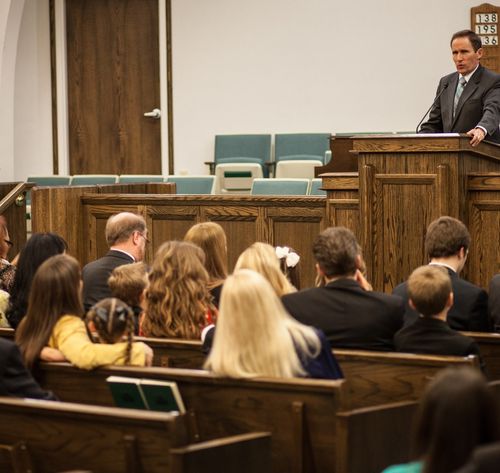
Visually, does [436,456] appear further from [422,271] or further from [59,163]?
[59,163]

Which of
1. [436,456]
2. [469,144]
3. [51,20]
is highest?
[51,20]

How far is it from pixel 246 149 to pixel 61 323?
860cm

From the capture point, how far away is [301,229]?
279 inches

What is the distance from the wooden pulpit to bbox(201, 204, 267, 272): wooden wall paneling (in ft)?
4.97

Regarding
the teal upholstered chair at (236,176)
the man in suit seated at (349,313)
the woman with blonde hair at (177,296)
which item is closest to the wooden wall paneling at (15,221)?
the teal upholstered chair at (236,176)

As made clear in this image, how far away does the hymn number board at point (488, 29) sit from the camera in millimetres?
11609

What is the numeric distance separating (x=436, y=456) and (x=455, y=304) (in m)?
2.50

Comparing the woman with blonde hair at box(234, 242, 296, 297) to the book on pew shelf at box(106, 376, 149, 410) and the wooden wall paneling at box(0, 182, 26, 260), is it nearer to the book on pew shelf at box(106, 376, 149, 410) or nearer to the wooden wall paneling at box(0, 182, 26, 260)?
the book on pew shelf at box(106, 376, 149, 410)

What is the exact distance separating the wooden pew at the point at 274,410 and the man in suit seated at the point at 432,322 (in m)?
0.64

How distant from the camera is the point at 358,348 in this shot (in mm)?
3889

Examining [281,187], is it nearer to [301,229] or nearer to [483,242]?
[301,229]

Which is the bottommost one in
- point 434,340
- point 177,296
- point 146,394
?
point 146,394

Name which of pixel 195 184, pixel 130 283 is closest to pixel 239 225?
pixel 195 184

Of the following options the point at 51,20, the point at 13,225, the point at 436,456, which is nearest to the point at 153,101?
the point at 51,20
